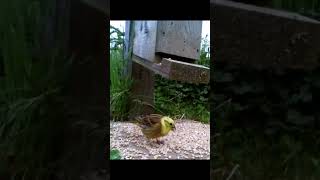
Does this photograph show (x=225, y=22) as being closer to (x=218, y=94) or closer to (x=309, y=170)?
(x=218, y=94)

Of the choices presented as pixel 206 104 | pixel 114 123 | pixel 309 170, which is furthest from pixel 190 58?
pixel 309 170

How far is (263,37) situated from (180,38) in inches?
7.5

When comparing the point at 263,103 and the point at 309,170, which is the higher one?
the point at 263,103

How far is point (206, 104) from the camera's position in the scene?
0.96 meters

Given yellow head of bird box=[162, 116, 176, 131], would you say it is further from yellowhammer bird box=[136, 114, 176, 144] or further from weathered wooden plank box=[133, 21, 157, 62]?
weathered wooden plank box=[133, 21, 157, 62]

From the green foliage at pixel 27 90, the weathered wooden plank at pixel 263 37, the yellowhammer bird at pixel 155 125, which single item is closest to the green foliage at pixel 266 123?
the weathered wooden plank at pixel 263 37

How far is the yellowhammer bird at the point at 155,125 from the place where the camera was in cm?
95

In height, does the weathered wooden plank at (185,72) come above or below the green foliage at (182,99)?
above

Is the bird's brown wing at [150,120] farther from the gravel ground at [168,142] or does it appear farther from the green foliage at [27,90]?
the green foliage at [27,90]

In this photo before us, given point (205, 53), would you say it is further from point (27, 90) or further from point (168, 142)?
point (27, 90)

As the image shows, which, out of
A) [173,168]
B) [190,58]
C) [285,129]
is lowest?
[173,168]

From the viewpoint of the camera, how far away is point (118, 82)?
3.16 ft

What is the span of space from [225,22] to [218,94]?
145 millimetres

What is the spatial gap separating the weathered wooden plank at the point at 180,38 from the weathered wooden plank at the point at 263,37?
0.30ft
